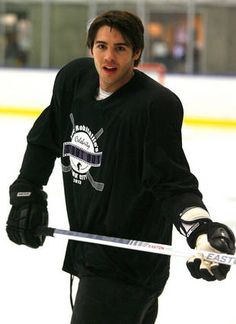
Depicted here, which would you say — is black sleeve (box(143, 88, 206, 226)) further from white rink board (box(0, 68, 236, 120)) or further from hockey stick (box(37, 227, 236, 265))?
white rink board (box(0, 68, 236, 120))

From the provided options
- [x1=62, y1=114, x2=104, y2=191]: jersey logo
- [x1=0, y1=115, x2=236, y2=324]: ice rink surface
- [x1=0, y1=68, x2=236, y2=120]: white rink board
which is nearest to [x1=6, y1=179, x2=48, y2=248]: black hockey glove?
[x1=62, y1=114, x2=104, y2=191]: jersey logo

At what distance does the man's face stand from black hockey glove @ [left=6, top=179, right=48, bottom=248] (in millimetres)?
395

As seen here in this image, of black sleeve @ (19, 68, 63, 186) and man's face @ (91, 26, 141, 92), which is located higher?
man's face @ (91, 26, 141, 92)

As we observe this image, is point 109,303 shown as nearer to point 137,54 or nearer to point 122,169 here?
point 122,169

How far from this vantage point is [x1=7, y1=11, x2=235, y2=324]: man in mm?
2002

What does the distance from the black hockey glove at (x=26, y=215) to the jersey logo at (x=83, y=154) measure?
0.14 meters

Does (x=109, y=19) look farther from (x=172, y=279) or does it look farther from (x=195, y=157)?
(x=195, y=157)

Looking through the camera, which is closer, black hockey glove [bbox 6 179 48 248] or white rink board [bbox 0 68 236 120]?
black hockey glove [bbox 6 179 48 248]

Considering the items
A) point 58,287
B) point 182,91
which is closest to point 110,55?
point 58,287

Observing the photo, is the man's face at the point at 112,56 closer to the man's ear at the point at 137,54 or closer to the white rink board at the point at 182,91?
the man's ear at the point at 137,54

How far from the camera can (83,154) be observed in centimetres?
213

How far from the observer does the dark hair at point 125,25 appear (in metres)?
→ 2.02

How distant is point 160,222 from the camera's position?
6.99ft

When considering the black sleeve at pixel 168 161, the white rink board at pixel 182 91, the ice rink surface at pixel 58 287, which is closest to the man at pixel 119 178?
the black sleeve at pixel 168 161
